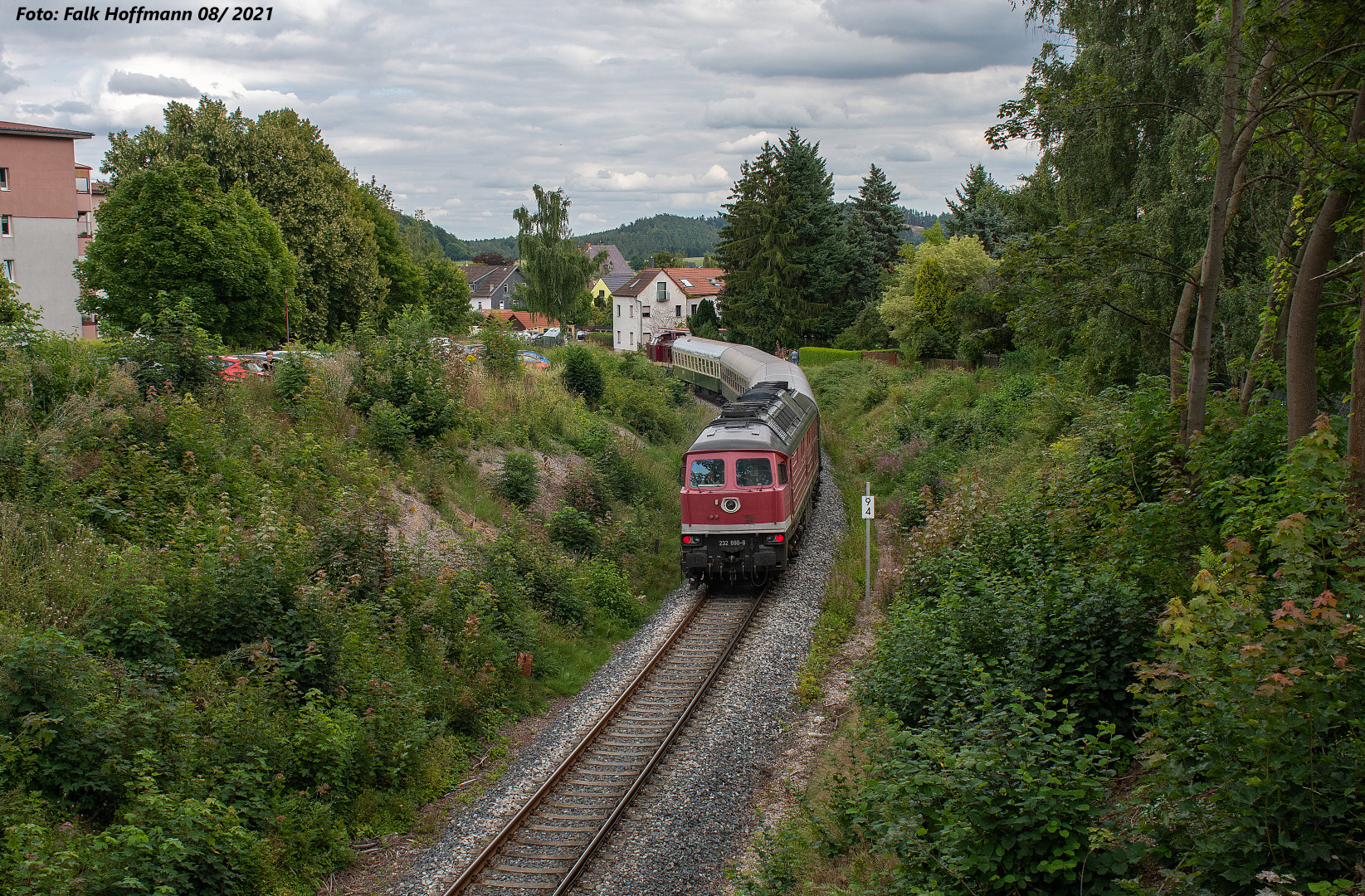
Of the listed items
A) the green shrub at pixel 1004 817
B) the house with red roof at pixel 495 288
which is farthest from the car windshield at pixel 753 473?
the house with red roof at pixel 495 288

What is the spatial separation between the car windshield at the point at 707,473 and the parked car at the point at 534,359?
9.89 m

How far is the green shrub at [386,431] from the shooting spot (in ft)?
51.7

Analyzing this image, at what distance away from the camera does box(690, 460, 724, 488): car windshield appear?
15383mm

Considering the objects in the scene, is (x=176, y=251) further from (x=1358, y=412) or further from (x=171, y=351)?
(x=1358, y=412)

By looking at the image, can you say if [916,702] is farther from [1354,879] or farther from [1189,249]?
[1189,249]

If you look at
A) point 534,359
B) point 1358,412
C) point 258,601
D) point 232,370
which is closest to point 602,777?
point 258,601

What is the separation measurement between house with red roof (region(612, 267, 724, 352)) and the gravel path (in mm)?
54622

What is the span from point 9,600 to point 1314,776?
10.3 m

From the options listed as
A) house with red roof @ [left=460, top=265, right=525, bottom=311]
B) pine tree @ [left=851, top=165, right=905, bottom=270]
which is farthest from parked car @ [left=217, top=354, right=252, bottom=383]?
house with red roof @ [left=460, top=265, right=525, bottom=311]

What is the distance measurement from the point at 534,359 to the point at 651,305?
40810 mm

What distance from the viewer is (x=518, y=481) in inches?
684

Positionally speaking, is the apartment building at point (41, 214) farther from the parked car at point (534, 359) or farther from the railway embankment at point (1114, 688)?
the railway embankment at point (1114, 688)

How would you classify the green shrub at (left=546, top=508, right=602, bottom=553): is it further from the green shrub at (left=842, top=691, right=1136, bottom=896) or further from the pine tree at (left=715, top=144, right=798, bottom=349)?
the pine tree at (left=715, top=144, right=798, bottom=349)

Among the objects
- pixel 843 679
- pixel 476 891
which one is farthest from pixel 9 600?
pixel 843 679
